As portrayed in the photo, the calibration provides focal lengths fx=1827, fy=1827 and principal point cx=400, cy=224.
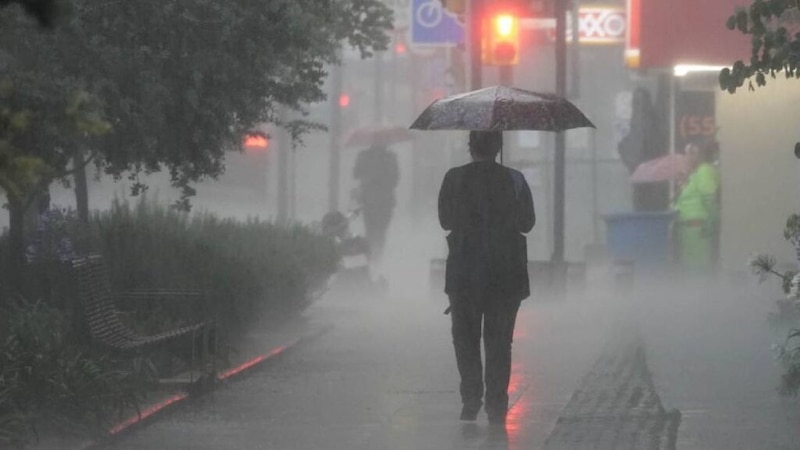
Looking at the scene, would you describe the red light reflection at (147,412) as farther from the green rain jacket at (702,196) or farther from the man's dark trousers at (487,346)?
the green rain jacket at (702,196)

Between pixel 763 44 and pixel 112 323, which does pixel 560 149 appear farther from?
pixel 763 44

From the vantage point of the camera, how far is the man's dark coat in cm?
1112

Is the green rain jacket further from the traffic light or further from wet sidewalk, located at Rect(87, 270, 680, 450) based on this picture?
wet sidewalk, located at Rect(87, 270, 680, 450)

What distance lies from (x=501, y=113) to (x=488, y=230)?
822 millimetres

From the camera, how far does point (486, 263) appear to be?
11102 mm

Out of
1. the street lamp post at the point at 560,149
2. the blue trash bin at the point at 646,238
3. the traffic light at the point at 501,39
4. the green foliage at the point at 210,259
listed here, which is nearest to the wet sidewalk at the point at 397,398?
the green foliage at the point at 210,259

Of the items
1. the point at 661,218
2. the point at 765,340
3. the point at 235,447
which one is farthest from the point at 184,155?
the point at 661,218

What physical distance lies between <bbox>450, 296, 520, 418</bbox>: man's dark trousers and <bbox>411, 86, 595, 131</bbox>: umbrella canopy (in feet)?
3.66

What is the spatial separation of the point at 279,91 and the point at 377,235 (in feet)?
50.7

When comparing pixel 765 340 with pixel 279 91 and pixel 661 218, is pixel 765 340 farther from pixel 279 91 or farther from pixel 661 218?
pixel 661 218

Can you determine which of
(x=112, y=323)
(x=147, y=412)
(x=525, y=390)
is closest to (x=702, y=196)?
(x=525, y=390)

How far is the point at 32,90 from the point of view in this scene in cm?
1114

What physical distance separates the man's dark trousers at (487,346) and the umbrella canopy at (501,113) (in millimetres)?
1117

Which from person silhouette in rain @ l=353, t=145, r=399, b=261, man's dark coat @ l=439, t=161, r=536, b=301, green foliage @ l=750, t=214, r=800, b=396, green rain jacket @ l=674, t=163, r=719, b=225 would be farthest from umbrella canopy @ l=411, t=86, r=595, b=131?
person silhouette in rain @ l=353, t=145, r=399, b=261
